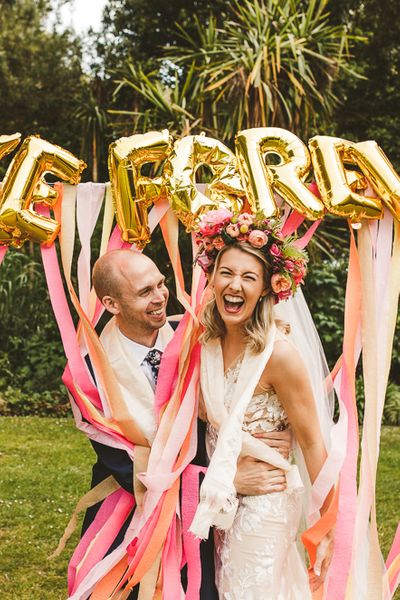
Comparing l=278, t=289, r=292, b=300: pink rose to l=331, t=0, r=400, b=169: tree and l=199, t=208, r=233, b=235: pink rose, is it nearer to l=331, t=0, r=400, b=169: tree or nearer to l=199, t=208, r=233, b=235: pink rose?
l=199, t=208, r=233, b=235: pink rose

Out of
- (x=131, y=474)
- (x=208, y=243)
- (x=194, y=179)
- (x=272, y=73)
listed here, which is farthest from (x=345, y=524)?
(x=272, y=73)

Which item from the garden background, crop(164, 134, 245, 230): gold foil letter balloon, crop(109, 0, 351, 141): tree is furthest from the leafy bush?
crop(164, 134, 245, 230): gold foil letter balloon

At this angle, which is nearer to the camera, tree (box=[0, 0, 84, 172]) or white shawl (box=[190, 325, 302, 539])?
white shawl (box=[190, 325, 302, 539])

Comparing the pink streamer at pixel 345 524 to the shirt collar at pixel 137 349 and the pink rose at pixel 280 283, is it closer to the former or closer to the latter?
the pink rose at pixel 280 283

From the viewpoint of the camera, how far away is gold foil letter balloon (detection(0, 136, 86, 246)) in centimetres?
290

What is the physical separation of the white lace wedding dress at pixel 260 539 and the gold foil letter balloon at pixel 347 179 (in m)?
0.71

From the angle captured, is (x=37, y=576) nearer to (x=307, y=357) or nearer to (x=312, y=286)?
(x=307, y=357)

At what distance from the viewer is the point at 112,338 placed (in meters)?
3.09

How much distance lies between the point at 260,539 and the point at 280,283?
2.95 ft

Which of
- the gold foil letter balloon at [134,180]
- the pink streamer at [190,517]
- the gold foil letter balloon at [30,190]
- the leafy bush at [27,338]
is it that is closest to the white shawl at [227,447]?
the pink streamer at [190,517]

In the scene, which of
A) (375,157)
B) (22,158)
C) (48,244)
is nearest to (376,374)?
(375,157)

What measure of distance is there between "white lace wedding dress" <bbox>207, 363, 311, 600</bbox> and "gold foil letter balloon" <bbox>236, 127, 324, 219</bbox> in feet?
2.07

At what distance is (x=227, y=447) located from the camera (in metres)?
2.55

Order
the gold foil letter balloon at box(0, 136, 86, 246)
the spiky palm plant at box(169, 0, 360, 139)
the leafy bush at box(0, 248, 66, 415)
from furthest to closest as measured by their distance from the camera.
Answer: the leafy bush at box(0, 248, 66, 415) < the spiky palm plant at box(169, 0, 360, 139) < the gold foil letter balloon at box(0, 136, 86, 246)
